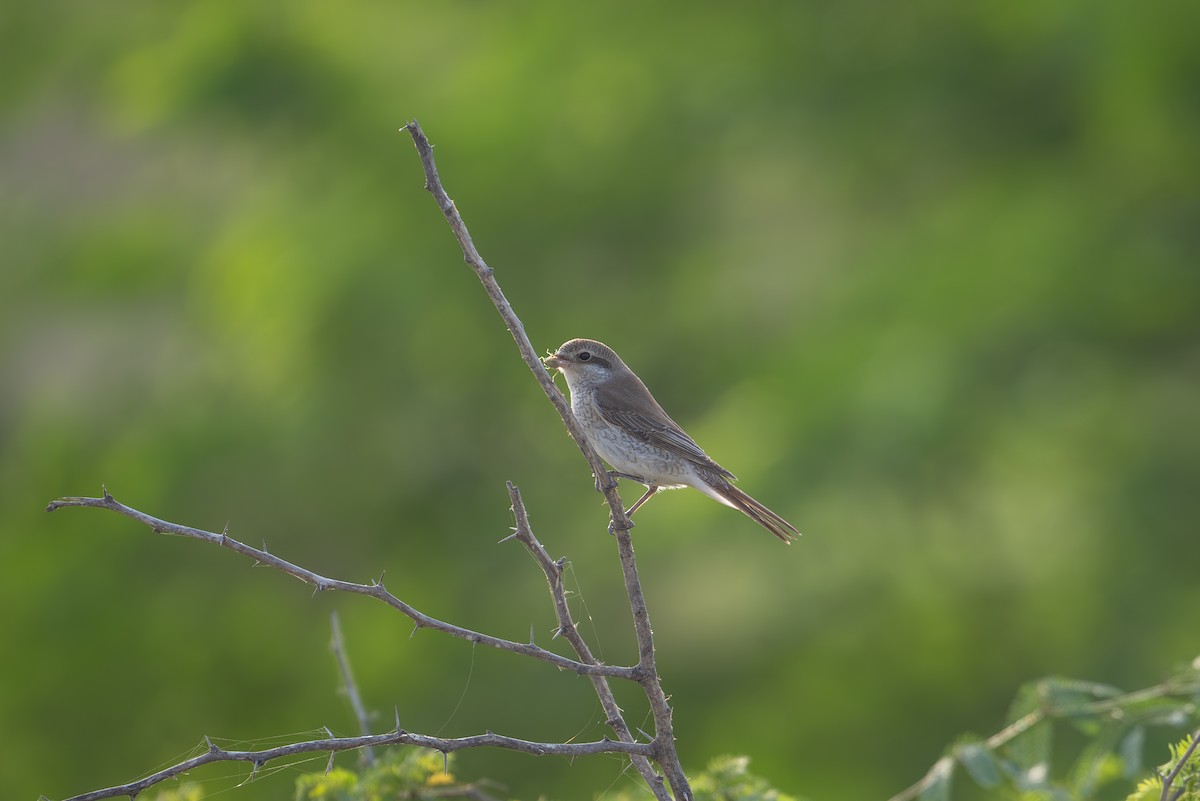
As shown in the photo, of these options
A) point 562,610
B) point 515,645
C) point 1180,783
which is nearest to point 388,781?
point 562,610

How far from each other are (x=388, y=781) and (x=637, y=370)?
23.8 feet

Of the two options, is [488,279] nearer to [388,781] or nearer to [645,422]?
[388,781]

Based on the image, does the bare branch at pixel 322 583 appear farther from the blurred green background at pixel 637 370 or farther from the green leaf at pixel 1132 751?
the blurred green background at pixel 637 370

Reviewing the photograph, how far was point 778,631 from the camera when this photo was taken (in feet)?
25.7

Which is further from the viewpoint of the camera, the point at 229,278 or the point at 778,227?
the point at 778,227

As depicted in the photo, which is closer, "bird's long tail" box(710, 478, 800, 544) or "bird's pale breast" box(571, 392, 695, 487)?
"bird's long tail" box(710, 478, 800, 544)

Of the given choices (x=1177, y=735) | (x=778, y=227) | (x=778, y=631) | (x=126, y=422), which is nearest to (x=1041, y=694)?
(x=1177, y=735)

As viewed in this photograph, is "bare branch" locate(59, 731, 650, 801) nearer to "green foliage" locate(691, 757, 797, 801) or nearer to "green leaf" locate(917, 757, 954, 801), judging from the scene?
"green foliage" locate(691, 757, 797, 801)

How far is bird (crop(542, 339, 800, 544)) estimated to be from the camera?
17.3ft

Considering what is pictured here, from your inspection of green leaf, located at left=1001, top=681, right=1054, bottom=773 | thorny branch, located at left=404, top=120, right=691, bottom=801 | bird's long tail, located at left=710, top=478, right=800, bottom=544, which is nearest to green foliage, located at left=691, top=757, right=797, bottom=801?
thorny branch, located at left=404, top=120, right=691, bottom=801

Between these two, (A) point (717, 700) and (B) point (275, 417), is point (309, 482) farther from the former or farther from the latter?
(A) point (717, 700)

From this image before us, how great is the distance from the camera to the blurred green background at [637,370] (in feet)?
25.1

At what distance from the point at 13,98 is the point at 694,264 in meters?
8.00

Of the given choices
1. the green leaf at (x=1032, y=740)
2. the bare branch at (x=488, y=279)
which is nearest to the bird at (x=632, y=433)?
the green leaf at (x=1032, y=740)
